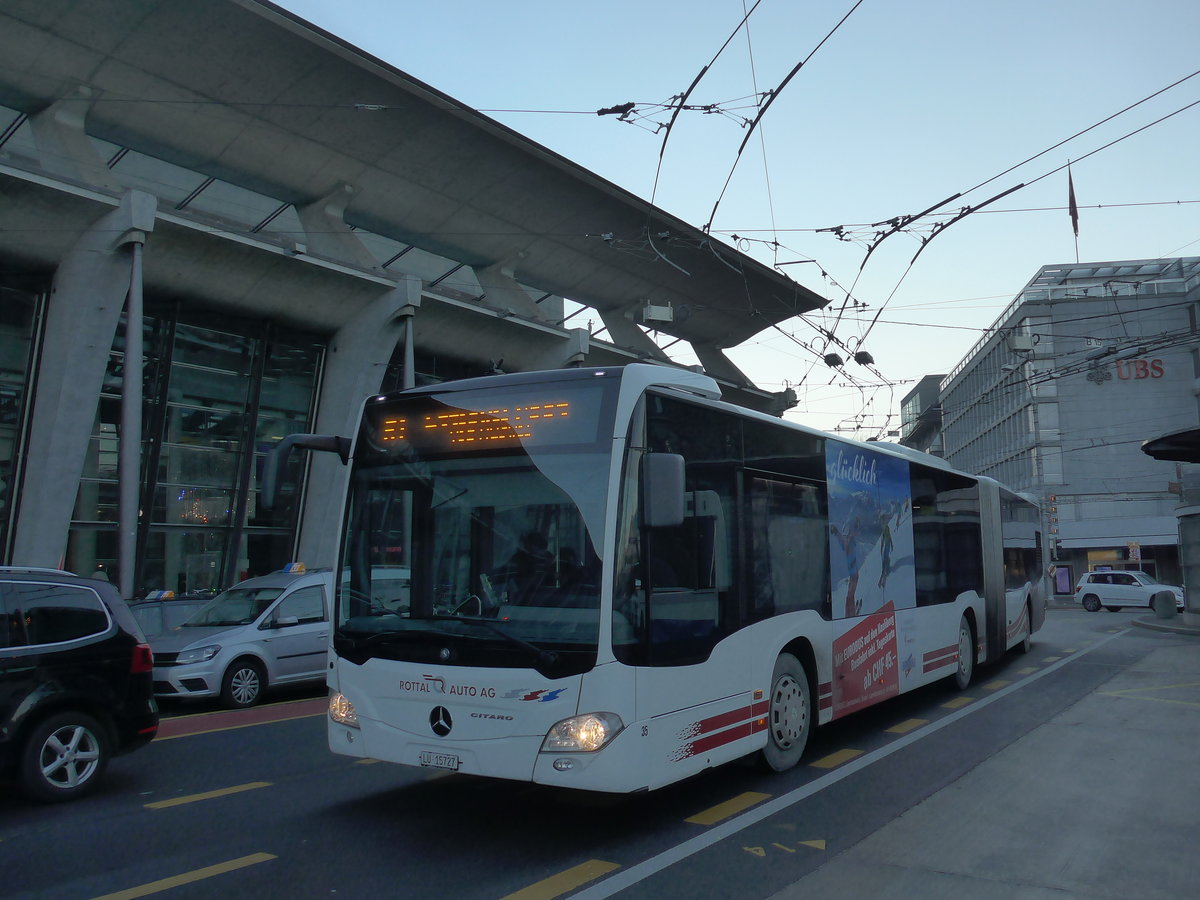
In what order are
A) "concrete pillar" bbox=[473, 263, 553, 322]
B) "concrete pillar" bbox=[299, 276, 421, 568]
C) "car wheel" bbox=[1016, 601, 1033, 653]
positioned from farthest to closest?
1. "concrete pillar" bbox=[473, 263, 553, 322]
2. "concrete pillar" bbox=[299, 276, 421, 568]
3. "car wheel" bbox=[1016, 601, 1033, 653]

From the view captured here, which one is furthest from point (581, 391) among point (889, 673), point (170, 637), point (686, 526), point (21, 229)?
point (21, 229)

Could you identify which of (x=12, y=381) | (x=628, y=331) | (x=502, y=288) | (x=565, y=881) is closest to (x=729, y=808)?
(x=565, y=881)

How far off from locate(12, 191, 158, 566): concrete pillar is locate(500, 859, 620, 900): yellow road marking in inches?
710

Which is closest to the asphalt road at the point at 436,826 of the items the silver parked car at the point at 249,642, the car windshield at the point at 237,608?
the silver parked car at the point at 249,642

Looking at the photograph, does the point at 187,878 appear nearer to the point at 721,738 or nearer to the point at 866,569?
the point at 721,738

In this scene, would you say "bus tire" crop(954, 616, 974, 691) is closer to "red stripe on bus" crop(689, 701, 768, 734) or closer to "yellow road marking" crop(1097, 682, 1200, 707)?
"yellow road marking" crop(1097, 682, 1200, 707)

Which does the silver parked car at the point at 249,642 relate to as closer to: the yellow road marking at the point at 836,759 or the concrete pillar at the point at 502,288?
the yellow road marking at the point at 836,759

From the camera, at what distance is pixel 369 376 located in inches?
1054

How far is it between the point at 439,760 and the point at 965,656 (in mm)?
8901

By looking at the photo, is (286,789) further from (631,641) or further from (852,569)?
(852,569)

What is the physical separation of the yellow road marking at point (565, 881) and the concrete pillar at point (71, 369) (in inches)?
710

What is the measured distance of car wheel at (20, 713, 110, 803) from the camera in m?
6.80

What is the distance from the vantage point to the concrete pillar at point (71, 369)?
1998 centimetres

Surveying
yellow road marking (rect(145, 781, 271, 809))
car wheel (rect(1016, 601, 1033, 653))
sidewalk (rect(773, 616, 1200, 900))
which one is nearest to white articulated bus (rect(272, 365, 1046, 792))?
sidewalk (rect(773, 616, 1200, 900))
